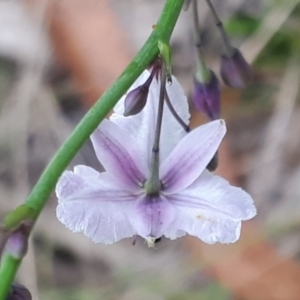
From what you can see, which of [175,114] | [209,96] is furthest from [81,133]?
[209,96]

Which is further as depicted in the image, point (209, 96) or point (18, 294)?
point (209, 96)

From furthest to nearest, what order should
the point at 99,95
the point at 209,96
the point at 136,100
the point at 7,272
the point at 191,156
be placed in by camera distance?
Result: 1. the point at 99,95
2. the point at 209,96
3. the point at 191,156
4. the point at 136,100
5. the point at 7,272

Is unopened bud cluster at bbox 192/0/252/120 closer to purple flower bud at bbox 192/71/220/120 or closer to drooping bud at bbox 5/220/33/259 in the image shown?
purple flower bud at bbox 192/71/220/120

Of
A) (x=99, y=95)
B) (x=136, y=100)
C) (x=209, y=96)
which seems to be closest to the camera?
(x=136, y=100)

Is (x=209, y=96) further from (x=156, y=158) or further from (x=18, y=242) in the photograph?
(x=18, y=242)

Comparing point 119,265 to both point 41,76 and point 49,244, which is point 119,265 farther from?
point 41,76

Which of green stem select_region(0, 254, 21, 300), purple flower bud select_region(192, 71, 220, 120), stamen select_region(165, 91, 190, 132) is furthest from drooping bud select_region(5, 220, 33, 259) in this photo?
purple flower bud select_region(192, 71, 220, 120)

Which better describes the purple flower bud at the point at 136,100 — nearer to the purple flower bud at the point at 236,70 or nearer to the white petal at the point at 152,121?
the white petal at the point at 152,121
